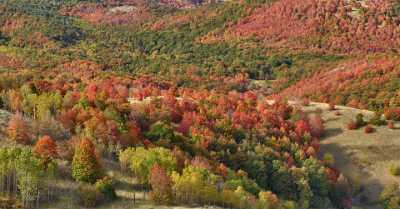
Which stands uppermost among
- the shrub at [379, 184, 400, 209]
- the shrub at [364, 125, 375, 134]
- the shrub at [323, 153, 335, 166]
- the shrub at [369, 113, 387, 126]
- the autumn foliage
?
the autumn foliage

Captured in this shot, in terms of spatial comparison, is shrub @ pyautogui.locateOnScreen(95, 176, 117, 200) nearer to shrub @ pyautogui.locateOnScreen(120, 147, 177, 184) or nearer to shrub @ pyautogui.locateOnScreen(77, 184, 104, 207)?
shrub @ pyautogui.locateOnScreen(77, 184, 104, 207)

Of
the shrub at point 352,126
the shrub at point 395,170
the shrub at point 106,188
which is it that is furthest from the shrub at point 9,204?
the shrub at point 352,126

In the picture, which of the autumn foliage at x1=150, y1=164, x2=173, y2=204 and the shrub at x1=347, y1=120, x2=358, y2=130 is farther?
the shrub at x1=347, y1=120, x2=358, y2=130

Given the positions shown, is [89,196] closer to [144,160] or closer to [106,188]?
[106,188]

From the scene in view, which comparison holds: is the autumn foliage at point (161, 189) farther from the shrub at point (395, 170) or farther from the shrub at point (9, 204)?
the shrub at point (395, 170)

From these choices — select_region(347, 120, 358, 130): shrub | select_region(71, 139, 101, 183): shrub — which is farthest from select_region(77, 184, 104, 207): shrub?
select_region(347, 120, 358, 130): shrub

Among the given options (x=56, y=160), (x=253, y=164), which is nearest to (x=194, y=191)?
(x=56, y=160)
